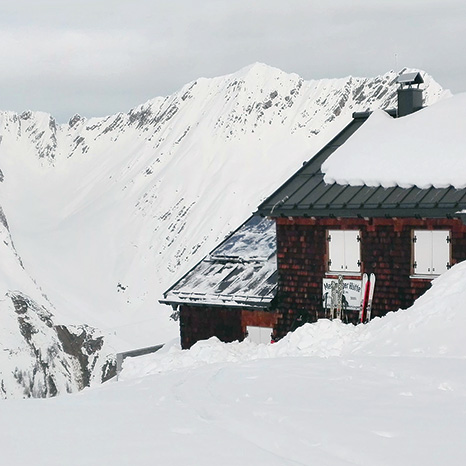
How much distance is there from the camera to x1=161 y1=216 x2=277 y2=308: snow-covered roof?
17500 mm

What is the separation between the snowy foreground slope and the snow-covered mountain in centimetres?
7421

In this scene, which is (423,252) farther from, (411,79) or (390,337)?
(411,79)

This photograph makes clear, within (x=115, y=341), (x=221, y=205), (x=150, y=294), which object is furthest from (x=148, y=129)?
(x=115, y=341)

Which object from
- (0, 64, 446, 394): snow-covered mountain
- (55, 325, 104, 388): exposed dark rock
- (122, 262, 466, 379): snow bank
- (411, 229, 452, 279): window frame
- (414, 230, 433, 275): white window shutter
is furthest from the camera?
(0, 64, 446, 394): snow-covered mountain

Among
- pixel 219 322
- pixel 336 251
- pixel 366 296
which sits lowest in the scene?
pixel 219 322

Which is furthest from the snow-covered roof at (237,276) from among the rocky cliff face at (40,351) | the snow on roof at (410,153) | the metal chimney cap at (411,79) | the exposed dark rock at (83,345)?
the exposed dark rock at (83,345)

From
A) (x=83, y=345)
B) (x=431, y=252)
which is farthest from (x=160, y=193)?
(x=431, y=252)

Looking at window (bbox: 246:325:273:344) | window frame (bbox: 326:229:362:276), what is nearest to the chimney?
window frame (bbox: 326:229:362:276)

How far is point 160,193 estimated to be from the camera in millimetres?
140000

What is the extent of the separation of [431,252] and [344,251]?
1.87m

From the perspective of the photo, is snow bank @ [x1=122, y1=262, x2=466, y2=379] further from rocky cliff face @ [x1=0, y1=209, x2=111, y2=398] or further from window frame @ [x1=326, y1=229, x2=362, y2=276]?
rocky cliff face @ [x1=0, y1=209, x2=111, y2=398]

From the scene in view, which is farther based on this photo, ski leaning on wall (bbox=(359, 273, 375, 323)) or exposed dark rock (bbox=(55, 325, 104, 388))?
exposed dark rock (bbox=(55, 325, 104, 388))

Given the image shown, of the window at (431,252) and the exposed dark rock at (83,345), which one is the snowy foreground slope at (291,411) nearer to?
the window at (431,252)

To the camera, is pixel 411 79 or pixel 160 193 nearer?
pixel 411 79
